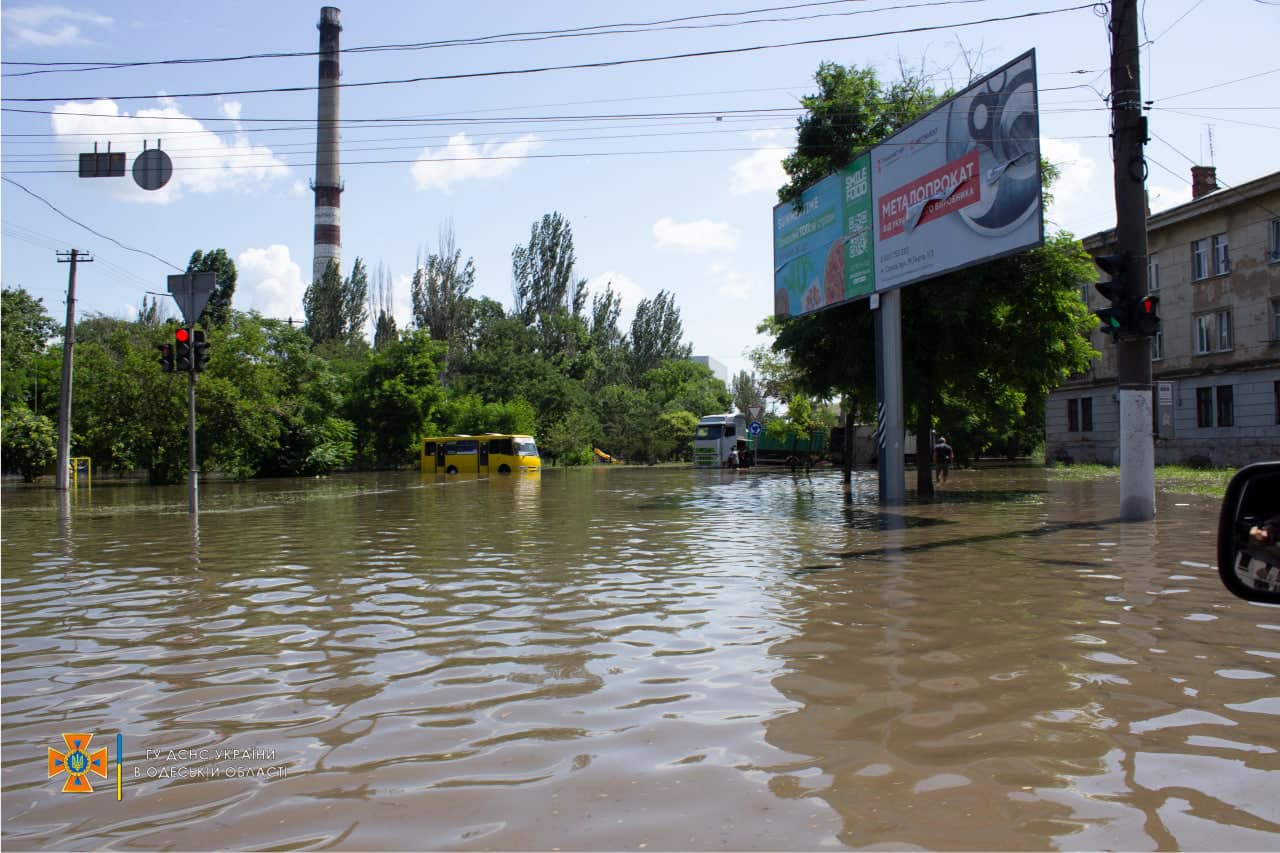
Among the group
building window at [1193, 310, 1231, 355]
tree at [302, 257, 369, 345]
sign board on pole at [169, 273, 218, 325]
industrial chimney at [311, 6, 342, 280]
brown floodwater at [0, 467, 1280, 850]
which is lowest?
brown floodwater at [0, 467, 1280, 850]

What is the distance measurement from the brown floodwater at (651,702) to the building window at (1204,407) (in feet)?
90.2

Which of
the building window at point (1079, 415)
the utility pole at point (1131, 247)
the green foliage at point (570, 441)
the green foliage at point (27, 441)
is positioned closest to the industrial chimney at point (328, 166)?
the green foliage at point (570, 441)

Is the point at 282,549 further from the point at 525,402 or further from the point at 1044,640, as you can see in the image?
the point at 525,402

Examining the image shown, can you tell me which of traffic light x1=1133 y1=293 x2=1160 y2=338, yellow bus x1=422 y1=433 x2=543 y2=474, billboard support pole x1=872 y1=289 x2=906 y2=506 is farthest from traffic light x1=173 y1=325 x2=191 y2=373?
yellow bus x1=422 y1=433 x2=543 y2=474

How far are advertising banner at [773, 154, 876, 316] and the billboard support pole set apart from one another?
2.06ft

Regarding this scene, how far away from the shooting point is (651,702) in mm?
5082

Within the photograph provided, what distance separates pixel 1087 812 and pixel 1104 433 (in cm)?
4173

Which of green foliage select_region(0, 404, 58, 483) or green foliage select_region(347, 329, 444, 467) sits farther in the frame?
green foliage select_region(347, 329, 444, 467)

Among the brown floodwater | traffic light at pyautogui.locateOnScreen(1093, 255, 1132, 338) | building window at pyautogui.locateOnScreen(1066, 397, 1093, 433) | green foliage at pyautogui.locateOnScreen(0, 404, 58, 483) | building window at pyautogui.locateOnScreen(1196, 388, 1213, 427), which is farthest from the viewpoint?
building window at pyautogui.locateOnScreen(1066, 397, 1093, 433)

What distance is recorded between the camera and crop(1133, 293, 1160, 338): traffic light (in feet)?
47.2

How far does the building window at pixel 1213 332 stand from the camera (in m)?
34.2

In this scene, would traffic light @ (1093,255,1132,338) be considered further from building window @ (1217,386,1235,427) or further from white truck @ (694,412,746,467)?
white truck @ (694,412,746,467)

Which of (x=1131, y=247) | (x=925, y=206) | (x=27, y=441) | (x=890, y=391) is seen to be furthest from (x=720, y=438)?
(x=1131, y=247)

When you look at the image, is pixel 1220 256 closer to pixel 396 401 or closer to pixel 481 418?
pixel 481 418
